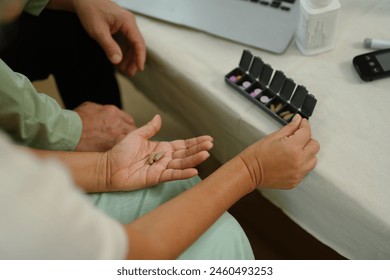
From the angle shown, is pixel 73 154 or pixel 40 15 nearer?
pixel 73 154

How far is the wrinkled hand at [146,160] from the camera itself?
2.14ft

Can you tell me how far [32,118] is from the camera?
655 millimetres

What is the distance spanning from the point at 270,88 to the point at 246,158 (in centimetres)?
13

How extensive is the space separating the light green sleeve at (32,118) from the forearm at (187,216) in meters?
0.25

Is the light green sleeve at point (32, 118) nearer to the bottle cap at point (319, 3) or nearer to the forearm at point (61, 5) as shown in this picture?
the forearm at point (61, 5)

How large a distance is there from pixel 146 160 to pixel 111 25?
1.04 ft

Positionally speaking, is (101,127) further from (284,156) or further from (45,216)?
(45,216)

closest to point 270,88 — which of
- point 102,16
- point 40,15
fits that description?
point 102,16

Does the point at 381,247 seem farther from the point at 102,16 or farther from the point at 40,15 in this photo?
the point at 40,15

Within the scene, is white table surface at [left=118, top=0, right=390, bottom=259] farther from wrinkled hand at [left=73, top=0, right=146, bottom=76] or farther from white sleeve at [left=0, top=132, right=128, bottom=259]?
white sleeve at [left=0, top=132, right=128, bottom=259]

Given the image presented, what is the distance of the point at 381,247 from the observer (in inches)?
23.4

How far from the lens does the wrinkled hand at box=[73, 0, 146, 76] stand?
0.80m

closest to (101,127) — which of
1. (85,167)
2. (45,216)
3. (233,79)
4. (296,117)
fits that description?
(85,167)

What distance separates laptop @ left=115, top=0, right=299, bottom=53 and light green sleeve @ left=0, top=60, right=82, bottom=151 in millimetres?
283
